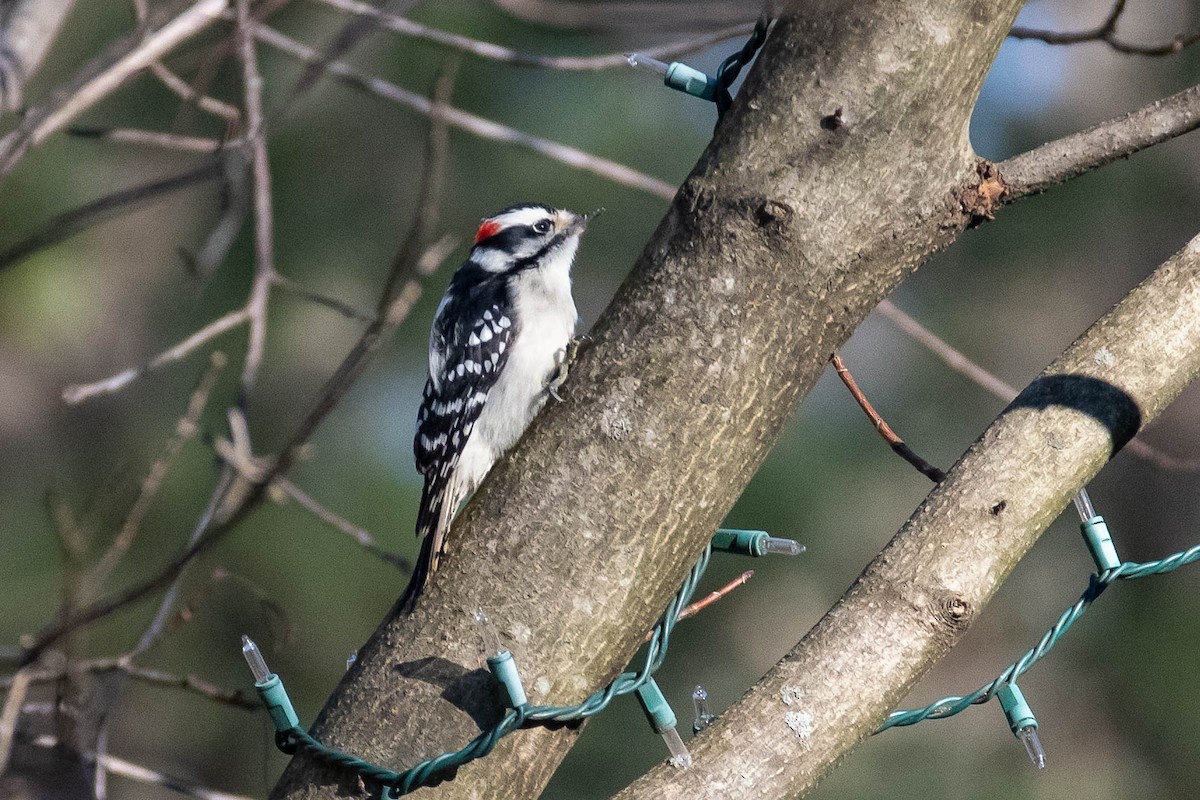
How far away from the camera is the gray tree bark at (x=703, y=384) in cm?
154

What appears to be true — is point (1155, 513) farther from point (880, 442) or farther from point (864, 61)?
point (864, 61)

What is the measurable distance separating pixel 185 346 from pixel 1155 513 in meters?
4.99

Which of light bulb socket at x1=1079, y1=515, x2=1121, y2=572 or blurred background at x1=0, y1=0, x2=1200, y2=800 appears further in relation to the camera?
blurred background at x1=0, y1=0, x2=1200, y2=800

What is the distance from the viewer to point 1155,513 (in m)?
5.61

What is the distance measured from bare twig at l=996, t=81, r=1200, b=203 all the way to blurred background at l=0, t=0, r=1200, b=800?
3.20m

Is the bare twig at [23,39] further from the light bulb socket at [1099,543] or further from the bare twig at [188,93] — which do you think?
the light bulb socket at [1099,543]

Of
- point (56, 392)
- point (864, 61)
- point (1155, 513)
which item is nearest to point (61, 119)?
point (864, 61)

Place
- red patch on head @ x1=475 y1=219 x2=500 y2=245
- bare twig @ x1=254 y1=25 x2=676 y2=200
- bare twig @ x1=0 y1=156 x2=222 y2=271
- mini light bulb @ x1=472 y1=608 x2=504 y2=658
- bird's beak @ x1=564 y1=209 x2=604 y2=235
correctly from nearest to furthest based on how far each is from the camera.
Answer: bare twig @ x1=0 y1=156 x2=222 y2=271 → mini light bulb @ x1=472 y1=608 x2=504 y2=658 → bare twig @ x1=254 y1=25 x2=676 y2=200 → bird's beak @ x1=564 y1=209 x2=604 y2=235 → red patch on head @ x1=475 y1=219 x2=500 y2=245

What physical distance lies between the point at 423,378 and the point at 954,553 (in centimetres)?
388

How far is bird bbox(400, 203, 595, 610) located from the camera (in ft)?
9.06

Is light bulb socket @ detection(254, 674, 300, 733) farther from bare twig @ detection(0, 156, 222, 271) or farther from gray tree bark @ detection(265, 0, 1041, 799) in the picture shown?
bare twig @ detection(0, 156, 222, 271)

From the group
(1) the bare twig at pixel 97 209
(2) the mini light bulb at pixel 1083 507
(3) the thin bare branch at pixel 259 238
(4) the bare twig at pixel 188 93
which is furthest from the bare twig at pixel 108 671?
(2) the mini light bulb at pixel 1083 507

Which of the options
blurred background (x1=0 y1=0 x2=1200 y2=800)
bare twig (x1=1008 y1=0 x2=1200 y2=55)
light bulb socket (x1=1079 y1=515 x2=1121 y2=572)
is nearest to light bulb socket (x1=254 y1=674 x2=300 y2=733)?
light bulb socket (x1=1079 y1=515 x2=1121 y2=572)

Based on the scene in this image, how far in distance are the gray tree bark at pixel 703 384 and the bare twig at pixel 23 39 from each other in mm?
988
